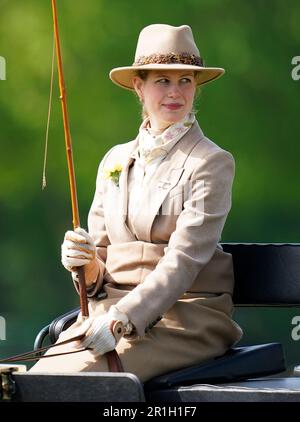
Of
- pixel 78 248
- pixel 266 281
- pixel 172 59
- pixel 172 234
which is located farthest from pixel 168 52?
pixel 266 281

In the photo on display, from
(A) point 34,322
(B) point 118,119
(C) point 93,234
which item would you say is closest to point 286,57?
(B) point 118,119

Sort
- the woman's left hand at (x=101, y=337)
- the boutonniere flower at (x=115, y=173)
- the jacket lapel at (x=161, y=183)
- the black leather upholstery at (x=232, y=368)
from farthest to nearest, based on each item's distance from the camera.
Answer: the boutonniere flower at (x=115, y=173) → the jacket lapel at (x=161, y=183) → the black leather upholstery at (x=232, y=368) → the woman's left hand at (x=101, y=337)

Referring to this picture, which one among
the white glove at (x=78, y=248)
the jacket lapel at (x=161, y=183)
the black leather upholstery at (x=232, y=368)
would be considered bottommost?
the black leather upholstery at (x=232, y=368)

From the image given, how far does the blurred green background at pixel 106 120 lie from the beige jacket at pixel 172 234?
128 inches

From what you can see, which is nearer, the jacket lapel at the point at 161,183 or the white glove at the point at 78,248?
the white glove at the point at 78,248

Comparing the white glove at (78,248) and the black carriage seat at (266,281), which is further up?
the white glove at (78,248)

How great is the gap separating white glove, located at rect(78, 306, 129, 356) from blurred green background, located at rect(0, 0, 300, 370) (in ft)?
12.0

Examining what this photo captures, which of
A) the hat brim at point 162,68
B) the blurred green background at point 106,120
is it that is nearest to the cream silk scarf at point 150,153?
the hat brim at point 162,68

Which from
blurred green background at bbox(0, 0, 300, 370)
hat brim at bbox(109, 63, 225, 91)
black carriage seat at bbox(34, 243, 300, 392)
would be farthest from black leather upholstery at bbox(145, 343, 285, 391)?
blurred green background at bbox(0, 0, 300, 370)

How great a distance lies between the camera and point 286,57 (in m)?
8.99

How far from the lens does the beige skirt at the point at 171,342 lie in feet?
17.6

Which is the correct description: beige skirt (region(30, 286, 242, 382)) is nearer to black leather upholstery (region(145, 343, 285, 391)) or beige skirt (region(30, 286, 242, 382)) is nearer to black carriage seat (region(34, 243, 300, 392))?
black leather upholstery (region(145, 343, 285, 391))

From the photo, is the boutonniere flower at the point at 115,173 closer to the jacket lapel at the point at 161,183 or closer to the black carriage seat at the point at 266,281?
the jacket lapel at the point at 161,183
